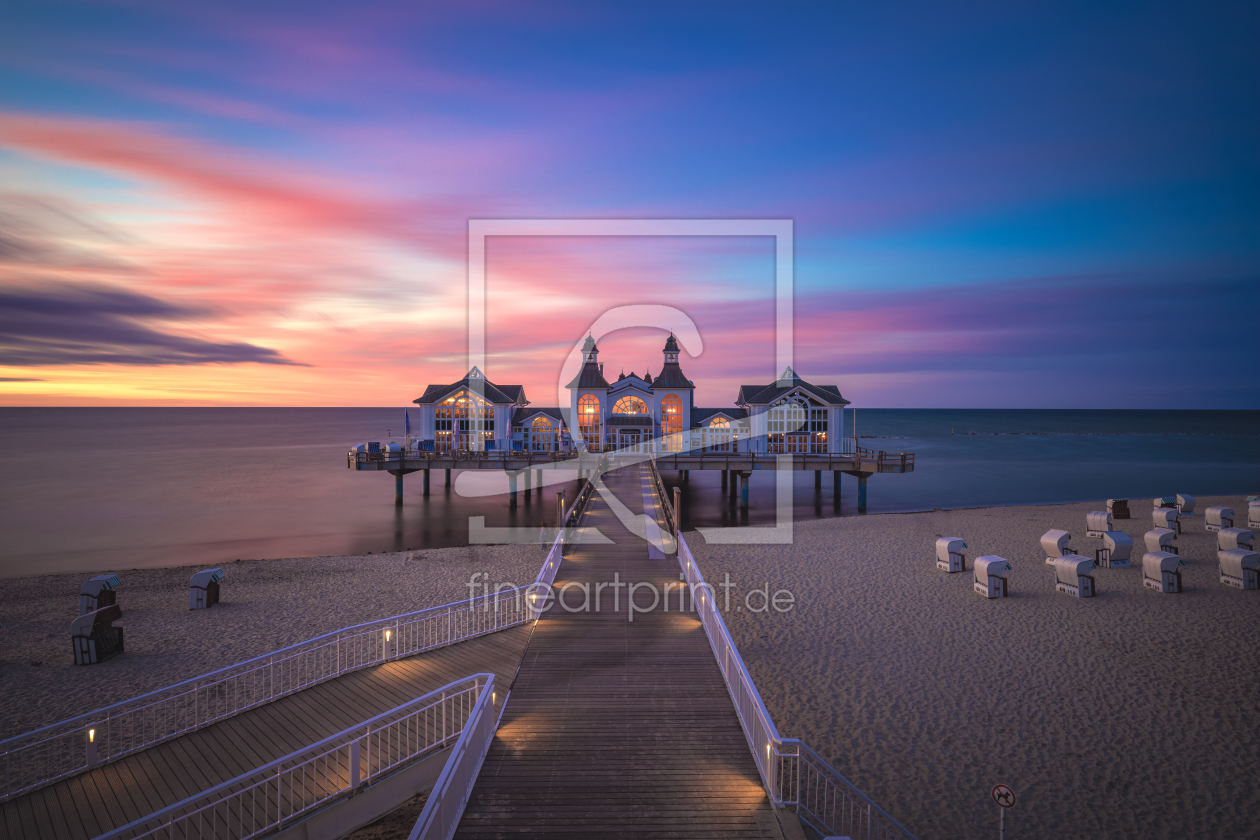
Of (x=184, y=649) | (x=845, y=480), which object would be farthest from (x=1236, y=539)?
(x=845, y=480)

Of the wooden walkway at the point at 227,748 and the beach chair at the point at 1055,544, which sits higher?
the beach chair at the point at 1055,544

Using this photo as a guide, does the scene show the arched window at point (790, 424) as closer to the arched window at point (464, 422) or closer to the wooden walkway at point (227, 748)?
the arched window at point (464, 422)

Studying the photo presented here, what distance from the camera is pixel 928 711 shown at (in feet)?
34.0

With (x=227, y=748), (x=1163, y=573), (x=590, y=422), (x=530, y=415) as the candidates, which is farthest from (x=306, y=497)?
(x=1163, y=573)

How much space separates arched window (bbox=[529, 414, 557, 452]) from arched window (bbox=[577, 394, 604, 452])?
1.90 meters

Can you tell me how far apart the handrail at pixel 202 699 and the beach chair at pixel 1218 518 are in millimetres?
25105

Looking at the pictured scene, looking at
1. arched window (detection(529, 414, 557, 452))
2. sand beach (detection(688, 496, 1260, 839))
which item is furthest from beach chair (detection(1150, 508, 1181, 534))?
arched window (detection(529, 414, 557, 452))

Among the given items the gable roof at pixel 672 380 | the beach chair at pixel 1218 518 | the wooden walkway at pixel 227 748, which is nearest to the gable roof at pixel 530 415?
the gable roof at pixel 672 380

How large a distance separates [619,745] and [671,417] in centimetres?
3213

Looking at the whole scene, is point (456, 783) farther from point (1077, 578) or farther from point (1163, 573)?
point (1163, 573)

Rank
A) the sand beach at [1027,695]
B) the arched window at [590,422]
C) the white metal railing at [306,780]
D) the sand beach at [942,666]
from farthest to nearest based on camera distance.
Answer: the arched window at [590,422], the sand beach at [942,666], the sand beach at [1027,695], the white metal railing at [306,780]

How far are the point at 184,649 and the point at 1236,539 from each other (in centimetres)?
2902

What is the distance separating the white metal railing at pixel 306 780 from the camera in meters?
6.53

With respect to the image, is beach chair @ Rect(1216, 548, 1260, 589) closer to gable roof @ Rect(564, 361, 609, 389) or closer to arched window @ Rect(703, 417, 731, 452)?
arched window @ Rect(703, 417, 731, 452)
